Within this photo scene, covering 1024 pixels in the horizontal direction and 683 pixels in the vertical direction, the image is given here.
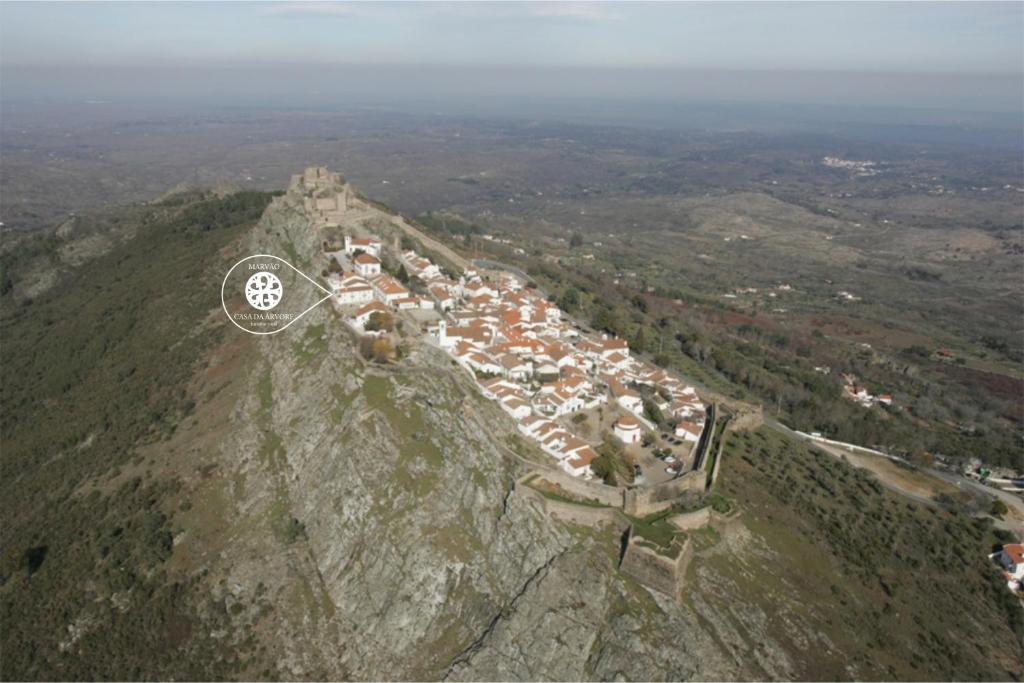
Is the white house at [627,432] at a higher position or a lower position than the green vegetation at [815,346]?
higher

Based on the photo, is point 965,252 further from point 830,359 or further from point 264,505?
point 264,505

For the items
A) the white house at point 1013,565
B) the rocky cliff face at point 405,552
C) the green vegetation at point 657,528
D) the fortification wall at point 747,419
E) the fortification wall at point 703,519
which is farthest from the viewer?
the fortification wall at point 747,419

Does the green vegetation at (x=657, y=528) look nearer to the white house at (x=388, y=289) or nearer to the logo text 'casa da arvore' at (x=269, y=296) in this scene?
the white house at (x=388, y=289)

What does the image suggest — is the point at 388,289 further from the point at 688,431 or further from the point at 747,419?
the point at 747,419

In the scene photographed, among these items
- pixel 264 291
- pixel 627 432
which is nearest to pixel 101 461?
pixel 264 291

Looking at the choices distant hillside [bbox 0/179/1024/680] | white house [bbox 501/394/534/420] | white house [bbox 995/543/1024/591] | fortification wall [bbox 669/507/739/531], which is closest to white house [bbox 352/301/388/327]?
distant hillside [bbox 0/179/1024/680]

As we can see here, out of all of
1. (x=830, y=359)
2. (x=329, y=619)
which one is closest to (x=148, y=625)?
(x=329, y=619)

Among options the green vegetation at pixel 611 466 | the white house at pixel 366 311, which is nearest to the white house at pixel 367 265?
the white house at pixel 366 311
